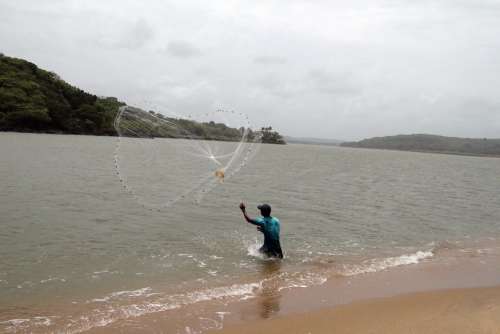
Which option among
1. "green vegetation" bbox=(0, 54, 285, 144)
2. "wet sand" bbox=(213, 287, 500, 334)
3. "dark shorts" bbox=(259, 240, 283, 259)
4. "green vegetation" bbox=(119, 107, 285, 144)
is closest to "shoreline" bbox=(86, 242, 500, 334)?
"wet sand" bbox=(213, 287, 500, 334)

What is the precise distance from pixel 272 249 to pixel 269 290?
2972mm

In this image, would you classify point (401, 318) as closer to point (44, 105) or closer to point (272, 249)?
point (272, 249)

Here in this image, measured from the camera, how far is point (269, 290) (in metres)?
11.8

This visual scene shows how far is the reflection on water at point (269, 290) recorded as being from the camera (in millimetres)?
10211

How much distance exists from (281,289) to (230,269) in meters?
2.29

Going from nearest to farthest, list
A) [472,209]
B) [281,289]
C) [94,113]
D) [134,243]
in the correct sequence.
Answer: [281,289] < [134,243] < [472,209] < [94,113]

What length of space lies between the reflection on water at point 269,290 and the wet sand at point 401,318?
0.63 meters

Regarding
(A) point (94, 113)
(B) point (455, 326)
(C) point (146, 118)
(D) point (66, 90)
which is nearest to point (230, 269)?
(C) point (146, 118)

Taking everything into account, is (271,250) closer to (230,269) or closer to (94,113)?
(230,269)

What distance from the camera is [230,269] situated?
44.8 feet

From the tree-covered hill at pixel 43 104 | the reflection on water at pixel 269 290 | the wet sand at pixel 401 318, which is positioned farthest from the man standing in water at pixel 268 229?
the tree-covered hill at pixel 43 104

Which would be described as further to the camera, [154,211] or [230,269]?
[154,211]

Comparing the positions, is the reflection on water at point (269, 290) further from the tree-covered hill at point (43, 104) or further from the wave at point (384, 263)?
the tree-covered hill at point (43, 104)

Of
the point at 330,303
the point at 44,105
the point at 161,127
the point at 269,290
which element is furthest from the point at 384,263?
the point at 44,105
